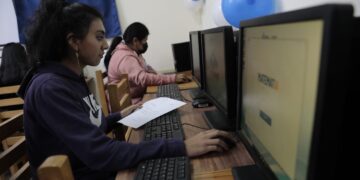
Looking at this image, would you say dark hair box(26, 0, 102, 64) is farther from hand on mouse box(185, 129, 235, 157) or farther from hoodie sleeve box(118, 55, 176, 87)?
hoodie sleeve box(118, 55, 176, 87)

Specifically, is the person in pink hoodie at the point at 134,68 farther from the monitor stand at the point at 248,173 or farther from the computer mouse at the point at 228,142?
the monitor stand at the point at 248,173

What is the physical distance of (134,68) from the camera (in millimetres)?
2045

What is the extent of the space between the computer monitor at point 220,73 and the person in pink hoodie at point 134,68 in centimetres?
89

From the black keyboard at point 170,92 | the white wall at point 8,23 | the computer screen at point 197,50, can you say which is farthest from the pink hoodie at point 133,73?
the white wall at point 8,23

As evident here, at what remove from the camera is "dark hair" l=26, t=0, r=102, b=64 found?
857 millimetres

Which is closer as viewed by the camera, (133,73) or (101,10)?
(133,73)

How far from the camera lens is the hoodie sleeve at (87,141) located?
0.73 meters

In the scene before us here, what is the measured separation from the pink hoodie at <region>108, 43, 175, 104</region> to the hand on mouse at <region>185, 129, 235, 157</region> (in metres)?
1.26

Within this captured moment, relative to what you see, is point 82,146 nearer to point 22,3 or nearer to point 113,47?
point 113,47

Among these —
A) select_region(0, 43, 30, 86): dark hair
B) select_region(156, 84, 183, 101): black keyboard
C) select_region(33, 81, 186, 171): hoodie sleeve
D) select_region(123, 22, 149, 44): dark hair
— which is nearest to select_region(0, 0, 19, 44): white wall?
select_region(0, 43, 30, 86): dark hair

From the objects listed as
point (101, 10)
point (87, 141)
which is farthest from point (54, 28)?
point (101, 10)

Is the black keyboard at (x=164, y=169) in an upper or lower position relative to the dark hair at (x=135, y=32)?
lower

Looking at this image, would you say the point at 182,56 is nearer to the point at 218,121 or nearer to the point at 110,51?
the point at 110,51

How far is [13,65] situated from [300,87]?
120 inches
